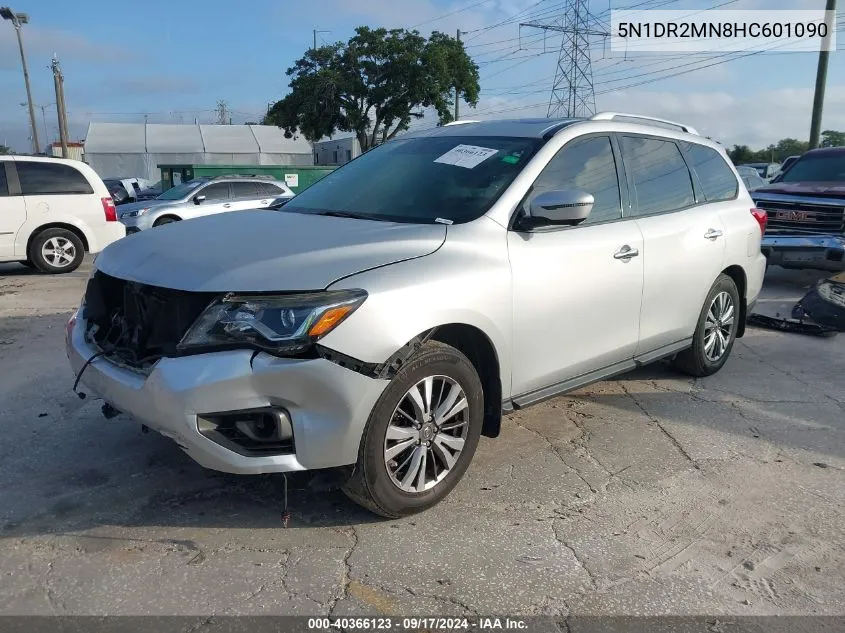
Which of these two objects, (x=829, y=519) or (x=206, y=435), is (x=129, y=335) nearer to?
(x=206, y=435)

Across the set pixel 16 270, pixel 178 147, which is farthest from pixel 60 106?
pixel 16 270

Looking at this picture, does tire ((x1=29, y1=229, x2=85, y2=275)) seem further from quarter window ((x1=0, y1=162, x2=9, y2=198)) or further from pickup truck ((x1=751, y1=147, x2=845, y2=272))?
pickup truck ((x1=751, y1=147, x2=845, y2=272))

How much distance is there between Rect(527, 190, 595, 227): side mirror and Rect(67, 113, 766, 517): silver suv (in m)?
0.01

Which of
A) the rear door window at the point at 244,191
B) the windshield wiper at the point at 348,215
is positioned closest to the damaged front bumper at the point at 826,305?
the windshield wiper at the point at 348,215

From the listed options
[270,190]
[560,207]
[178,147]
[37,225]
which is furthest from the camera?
[178,147]

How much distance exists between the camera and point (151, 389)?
9.40 feet

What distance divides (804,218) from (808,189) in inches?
21.6

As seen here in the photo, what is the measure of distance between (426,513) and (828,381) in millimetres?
3863

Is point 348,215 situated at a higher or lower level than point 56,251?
higher

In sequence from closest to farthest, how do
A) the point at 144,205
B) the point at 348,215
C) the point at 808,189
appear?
the point at 348,215 → the point at 808,189 → the point at 144,205

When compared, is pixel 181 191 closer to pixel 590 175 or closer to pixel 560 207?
pixel 590 175

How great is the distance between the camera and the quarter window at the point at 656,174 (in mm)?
4496

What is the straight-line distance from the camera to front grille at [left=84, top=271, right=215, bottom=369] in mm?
2945

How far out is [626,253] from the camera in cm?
417
